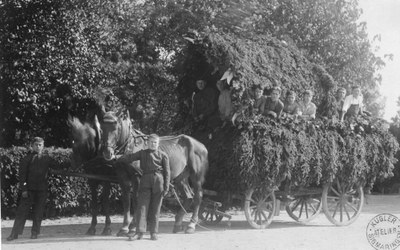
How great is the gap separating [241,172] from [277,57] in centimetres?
314

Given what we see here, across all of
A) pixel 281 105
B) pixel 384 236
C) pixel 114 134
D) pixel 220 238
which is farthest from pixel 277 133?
pixel 114 134

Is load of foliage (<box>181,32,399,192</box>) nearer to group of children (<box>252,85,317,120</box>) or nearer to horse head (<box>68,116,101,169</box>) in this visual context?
group of children (<box>252,85,317,120</box>)

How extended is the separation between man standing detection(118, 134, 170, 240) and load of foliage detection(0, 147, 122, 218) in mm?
3150

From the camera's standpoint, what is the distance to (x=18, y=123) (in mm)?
14227

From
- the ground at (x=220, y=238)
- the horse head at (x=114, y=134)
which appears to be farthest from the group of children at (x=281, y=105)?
the horse head at (x=114, y=134)

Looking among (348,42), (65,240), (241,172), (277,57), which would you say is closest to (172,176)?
(241,172)

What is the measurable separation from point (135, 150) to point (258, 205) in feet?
9.83

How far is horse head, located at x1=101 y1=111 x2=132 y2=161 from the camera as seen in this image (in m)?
8.93

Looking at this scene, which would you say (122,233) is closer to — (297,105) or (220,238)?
(220,238)

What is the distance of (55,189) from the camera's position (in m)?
13.0

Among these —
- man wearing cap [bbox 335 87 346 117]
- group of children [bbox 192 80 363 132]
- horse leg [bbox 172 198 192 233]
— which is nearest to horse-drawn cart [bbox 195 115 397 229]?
group of children [bbox 192 80 363 132]

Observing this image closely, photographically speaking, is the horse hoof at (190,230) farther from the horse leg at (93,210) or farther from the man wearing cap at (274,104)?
the man wearing cap at (274,104)

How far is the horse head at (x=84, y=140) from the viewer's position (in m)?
9.47

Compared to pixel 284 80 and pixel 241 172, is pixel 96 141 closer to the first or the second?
pixel 241 172
